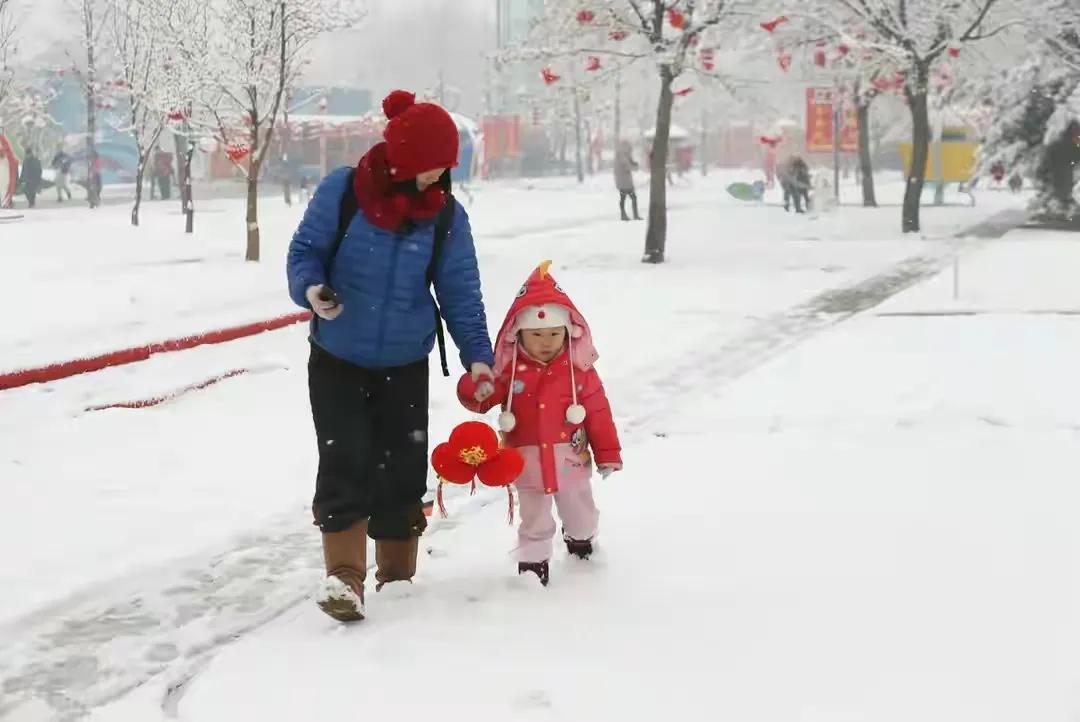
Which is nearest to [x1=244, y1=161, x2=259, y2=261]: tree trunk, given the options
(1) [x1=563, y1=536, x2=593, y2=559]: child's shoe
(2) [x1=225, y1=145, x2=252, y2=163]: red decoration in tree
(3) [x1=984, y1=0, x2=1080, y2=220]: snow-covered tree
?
(2) [x1=225, y1=145, x2=252, y2=163]: red decoration in tree

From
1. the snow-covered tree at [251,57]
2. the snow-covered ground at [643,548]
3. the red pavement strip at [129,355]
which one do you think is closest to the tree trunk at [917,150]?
the snow-covered tree at [251,57]

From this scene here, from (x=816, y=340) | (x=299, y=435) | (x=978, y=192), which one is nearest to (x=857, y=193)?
(x=978, y=192)

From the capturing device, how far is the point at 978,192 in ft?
138

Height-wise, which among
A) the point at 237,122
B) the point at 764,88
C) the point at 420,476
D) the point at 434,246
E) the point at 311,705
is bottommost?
the point at 311,705

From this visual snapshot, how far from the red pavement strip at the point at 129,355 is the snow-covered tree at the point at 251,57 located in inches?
263

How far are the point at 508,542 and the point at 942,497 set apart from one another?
6.87ft

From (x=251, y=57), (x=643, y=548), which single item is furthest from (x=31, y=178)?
(x=643, y=548)

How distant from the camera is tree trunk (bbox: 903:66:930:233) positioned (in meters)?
23.0

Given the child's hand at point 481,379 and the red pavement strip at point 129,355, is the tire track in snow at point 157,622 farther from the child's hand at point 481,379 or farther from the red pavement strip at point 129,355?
the red pavement strip at point 129,355

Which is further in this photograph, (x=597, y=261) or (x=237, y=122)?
(x=237, y=122)

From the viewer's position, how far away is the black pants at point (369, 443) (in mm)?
4465

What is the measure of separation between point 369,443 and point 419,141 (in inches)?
40.8

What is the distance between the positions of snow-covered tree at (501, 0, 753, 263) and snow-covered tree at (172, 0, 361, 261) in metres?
3.38

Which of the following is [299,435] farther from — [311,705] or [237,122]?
[237,122]
